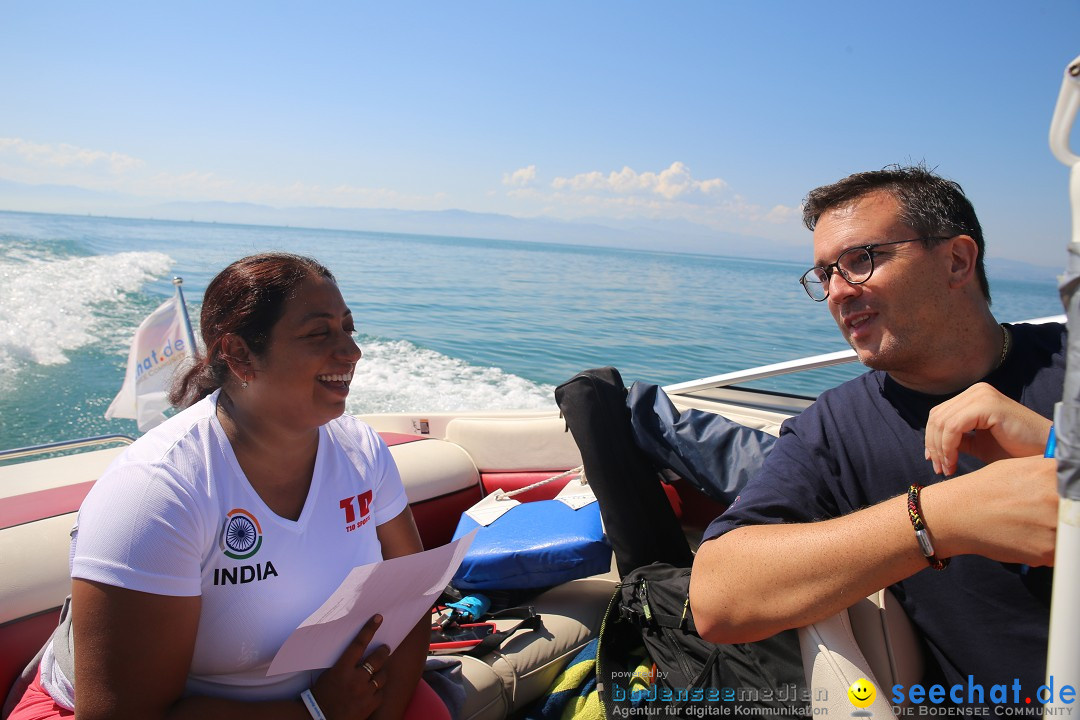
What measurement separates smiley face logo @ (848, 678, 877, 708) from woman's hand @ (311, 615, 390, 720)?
0.82 meters

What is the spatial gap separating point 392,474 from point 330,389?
0.97 ft

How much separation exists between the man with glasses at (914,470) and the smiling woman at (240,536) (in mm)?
679

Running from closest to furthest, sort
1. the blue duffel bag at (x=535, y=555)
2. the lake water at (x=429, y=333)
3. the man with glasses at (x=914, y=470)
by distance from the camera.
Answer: the man with glasses at (x=914, y=470), the blue duffel bag at (x=535, y=555), the lake water at (x=429, y=333)

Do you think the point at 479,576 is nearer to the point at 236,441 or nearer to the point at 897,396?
the point at 236,441

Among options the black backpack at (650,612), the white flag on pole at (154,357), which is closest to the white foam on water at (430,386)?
the white flag on pole at (154,357)

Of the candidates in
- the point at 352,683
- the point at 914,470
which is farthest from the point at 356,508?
the point at 914,470

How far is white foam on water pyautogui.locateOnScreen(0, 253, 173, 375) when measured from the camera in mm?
7434

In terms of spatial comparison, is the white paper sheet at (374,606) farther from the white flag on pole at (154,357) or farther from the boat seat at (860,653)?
the white flag on pole at (154,357)

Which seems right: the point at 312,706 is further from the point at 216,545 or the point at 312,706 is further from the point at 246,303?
the point at 246,303

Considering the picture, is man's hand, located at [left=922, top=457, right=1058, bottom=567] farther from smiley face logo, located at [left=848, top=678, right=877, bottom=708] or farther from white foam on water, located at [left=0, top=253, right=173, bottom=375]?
white foam on water, located at [left=0, top=253, right=173, bottom=375]

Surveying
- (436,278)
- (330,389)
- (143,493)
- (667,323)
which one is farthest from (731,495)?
(436,278)

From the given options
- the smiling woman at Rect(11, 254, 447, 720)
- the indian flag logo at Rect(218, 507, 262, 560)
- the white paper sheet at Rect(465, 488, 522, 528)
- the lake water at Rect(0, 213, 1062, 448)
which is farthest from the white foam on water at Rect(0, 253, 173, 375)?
the indian flag logo at Rect(218, 507, 262, 560)

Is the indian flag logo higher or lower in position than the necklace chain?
lower

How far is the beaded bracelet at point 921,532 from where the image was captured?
96cm
